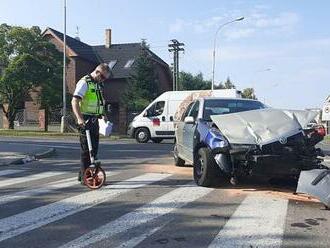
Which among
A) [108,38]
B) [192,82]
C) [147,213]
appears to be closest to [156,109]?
[147,213]

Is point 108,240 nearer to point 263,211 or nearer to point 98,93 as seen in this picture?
point 263,211

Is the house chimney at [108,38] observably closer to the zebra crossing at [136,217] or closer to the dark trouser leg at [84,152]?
the zebra crossing at [136,217]

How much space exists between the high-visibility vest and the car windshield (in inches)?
85.1

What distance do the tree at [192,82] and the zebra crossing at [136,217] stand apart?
74.0 m

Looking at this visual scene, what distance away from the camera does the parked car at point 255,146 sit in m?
8.88

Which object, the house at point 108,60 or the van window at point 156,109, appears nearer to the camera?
the van window at point 156,109

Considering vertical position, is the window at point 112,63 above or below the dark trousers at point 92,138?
above

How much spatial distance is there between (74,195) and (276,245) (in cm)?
383

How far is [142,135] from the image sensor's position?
28797mm

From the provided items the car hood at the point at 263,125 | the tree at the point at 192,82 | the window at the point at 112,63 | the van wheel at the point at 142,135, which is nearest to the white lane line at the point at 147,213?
the car hood at the point at 263,125

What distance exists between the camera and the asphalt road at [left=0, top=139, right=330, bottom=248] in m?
6.16

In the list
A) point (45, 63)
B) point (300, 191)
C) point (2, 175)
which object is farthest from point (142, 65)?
point (300, 191)

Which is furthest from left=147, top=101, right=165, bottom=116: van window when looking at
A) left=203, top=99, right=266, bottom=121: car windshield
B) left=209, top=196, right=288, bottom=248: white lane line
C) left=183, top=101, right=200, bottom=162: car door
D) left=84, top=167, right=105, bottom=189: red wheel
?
left=209, top=196, right=288, bottom=248: white lane line

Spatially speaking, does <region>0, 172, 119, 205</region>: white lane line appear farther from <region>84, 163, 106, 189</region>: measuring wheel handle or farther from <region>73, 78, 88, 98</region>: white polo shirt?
<region>73, 78, 88, 98</region>: white polo shirt
